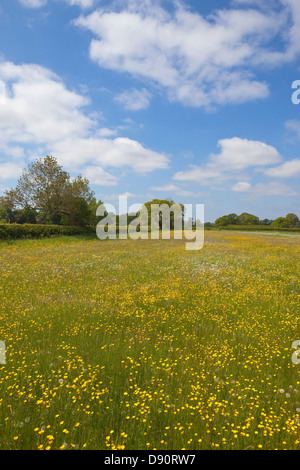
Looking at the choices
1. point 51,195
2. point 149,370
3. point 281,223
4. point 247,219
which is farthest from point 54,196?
point 247,219

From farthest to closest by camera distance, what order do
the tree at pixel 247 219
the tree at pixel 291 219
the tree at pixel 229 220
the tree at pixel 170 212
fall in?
1. the tree at pixel 229 220
2. the tree at pixel 247 219
3. the tree at pixel 291 219
4. the tree at pixel 170 212

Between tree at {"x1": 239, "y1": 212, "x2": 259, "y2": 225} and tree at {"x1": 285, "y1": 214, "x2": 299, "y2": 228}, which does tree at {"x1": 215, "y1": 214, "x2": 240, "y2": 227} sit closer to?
tree at {"x1": 239, "y1": 212, "x2": 259, "y2": 225}

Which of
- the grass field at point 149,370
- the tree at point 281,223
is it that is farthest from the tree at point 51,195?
Result: the tree at point 281,223

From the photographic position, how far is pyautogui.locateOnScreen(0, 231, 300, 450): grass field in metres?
2.80

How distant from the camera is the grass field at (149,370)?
280 cm

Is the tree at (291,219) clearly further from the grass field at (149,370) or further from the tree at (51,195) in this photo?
the grass field at (149,370)

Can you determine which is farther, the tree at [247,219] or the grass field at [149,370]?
the tree at [247,219]

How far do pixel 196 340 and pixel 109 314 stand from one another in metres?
2.50

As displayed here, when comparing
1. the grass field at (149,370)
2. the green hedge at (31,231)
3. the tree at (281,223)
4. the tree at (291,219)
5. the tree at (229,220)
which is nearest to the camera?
the grass field at (149,370)

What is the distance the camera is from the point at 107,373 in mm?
3895

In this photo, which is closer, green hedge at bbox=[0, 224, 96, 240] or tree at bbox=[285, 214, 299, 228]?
green hedge at bbox=[0, 224, 96, 240]

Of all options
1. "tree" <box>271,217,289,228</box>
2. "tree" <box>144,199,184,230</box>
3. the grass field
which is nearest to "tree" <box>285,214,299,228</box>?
"tree" <box>271,217,289,228</box>
